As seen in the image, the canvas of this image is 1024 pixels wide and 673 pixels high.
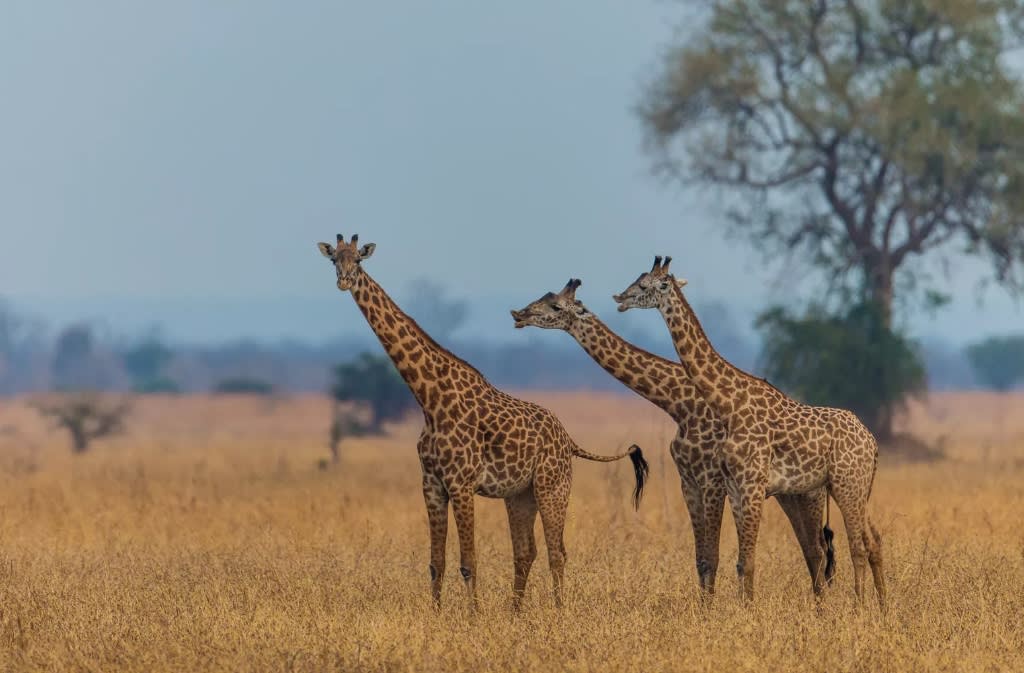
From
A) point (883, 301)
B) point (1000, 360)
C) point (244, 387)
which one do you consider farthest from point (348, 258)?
point (1000, 360)

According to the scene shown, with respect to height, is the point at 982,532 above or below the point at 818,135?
below

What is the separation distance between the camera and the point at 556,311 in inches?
388

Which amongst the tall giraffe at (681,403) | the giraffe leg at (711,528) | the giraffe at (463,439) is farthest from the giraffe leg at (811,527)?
the giraffe at (463,439)

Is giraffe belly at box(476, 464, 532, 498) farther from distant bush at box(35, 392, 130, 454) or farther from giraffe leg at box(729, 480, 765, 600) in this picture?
distant bush at box(35, 392, 130, 454)

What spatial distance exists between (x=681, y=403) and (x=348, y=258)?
2.27m

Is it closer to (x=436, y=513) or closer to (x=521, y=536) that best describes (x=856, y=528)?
(x=521, y=536)

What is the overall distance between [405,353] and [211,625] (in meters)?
1.97

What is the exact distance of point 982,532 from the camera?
46.4 feet

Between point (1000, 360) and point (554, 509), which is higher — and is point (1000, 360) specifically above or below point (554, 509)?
above

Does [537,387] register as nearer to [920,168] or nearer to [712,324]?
[712,324]

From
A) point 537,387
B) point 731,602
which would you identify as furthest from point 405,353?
point 537,387

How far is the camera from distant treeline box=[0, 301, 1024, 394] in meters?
95.4

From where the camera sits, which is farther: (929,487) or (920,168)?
(920,168)

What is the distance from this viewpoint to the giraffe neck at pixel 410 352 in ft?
31.8
